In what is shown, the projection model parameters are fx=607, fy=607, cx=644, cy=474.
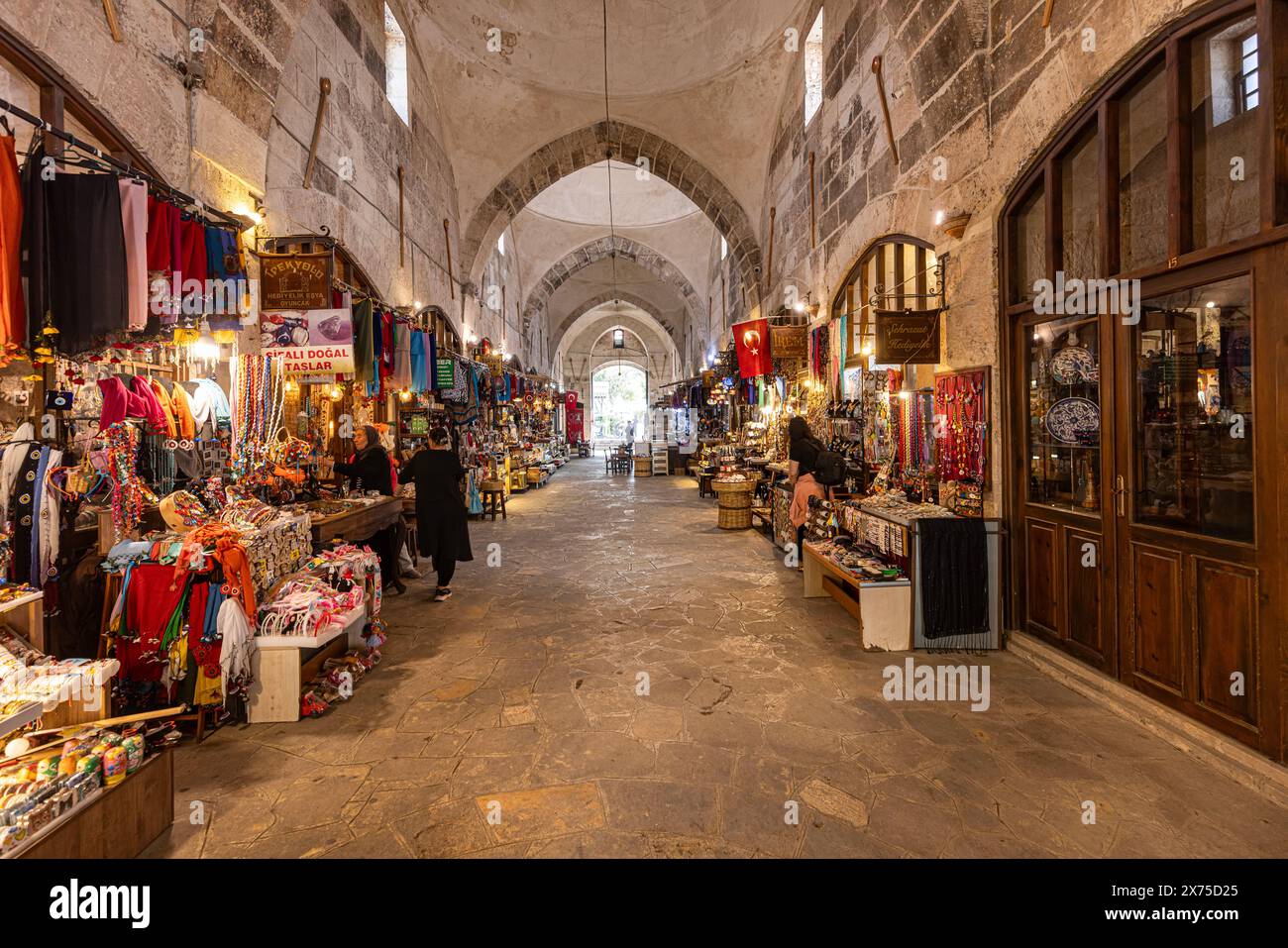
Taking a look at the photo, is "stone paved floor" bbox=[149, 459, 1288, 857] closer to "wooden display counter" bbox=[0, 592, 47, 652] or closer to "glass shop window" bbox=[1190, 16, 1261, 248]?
"wooden display counter" bbox=[0, 592, 47, 652]

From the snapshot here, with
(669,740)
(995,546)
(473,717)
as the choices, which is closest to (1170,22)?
(995,546)

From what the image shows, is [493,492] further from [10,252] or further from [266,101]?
[10,252]

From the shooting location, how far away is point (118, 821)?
2240 millimetres

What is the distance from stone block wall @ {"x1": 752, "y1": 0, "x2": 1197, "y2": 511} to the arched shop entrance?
3120 centimetres

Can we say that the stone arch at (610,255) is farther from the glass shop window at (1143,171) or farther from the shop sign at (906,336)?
the glass shop window at (1143,171)

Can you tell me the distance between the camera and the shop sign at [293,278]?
16.5ft

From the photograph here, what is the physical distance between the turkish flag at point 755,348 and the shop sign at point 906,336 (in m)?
4.58

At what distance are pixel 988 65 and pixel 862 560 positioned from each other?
3.93 metres

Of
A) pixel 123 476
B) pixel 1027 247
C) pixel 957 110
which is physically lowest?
pixel 123 476

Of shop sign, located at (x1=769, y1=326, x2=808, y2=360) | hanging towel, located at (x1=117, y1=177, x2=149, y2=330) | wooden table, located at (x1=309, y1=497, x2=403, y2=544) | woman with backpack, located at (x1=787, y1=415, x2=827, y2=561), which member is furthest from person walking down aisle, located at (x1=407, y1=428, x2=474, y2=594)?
shop sign, located at (x1=769, y1=326, x2=808, y2=360)

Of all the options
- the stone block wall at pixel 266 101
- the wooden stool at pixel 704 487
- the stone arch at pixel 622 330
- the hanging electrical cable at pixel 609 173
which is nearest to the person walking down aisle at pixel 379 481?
the stone block wall at pixel 266 101

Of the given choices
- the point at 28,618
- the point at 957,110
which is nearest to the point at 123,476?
the point at 28,618

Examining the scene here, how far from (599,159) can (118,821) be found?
522 inches

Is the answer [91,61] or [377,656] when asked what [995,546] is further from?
[91,61]
